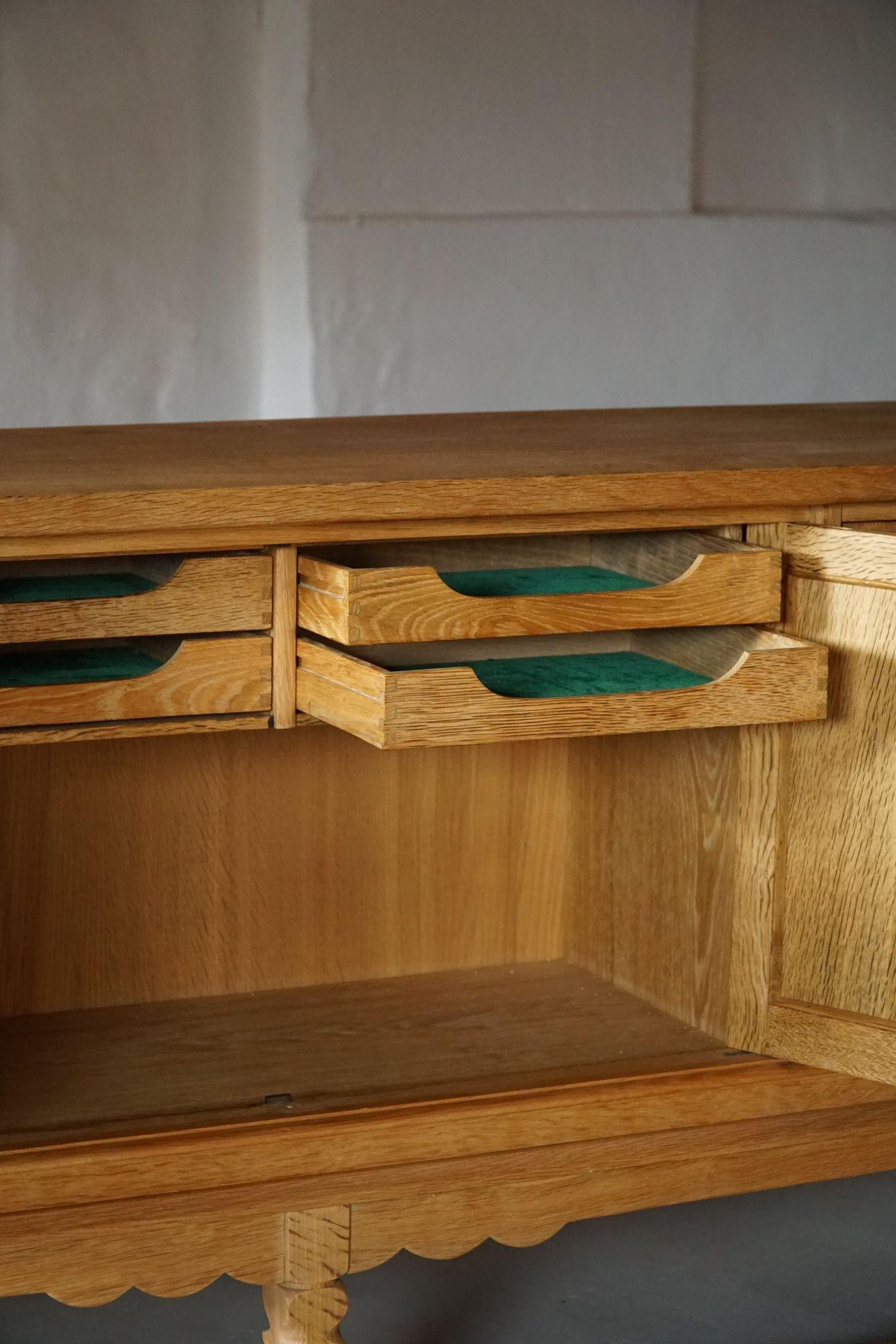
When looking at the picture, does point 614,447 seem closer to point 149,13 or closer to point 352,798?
point 352,798

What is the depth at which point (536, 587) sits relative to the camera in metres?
1.54

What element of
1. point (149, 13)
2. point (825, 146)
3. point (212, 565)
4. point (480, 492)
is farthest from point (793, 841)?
point (825, 146)

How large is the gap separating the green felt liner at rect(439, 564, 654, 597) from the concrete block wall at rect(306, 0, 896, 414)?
113 centimetres

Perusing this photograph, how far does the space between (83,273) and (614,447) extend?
→ 4.16 ft

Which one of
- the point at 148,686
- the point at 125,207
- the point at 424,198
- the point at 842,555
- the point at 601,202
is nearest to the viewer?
the point at 148,686

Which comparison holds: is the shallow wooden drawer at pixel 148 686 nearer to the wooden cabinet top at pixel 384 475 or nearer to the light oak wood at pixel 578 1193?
the wooden cabinet top at pixel 384 475

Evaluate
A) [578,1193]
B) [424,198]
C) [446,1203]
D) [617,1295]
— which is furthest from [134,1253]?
[424,198]

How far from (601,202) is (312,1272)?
1957mm

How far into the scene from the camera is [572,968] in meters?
1.90

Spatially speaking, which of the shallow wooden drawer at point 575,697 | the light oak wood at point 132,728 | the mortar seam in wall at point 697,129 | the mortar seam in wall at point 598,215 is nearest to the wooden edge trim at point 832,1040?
the shallow wooden drawer at point 575,697

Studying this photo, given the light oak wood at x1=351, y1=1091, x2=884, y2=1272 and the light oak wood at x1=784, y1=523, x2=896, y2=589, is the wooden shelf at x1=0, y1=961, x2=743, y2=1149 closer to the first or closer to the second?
the light oak wood at x1=351, y1=1091, x2=884, y2=1272

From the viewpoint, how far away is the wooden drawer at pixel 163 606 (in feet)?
4.28

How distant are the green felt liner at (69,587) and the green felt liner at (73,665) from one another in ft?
0.19

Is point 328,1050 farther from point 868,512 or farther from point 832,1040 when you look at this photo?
point 868,512
